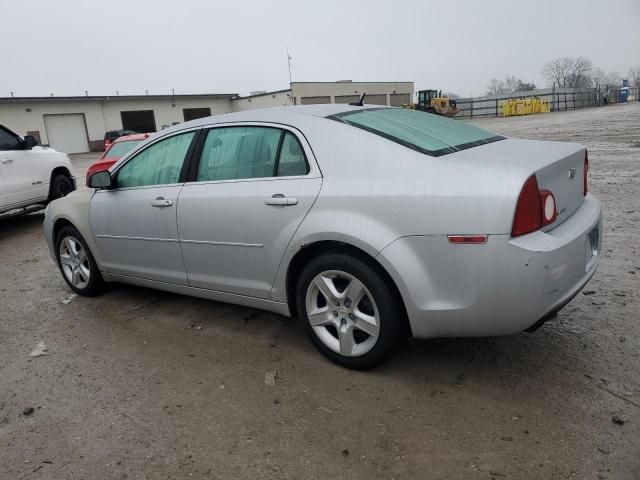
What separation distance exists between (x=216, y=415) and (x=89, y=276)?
8.42ft

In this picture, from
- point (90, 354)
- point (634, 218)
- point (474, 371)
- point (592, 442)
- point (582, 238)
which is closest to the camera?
point (592, 442)

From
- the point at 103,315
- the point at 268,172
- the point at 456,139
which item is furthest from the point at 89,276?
the point at 456,139

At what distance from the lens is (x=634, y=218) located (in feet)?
20.6

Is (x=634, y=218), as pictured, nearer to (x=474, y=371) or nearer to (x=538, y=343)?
(x=538, y=343)

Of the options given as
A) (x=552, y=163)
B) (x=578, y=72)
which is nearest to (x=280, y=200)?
(x=552, y=163)

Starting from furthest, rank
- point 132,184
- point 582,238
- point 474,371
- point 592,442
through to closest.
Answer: point 132,184, point 474,371, point 582,238, point 592,442

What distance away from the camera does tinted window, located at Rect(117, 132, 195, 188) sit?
156 inches

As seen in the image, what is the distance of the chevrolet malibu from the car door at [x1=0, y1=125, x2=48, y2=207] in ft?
16.4

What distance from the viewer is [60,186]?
30.3 ft

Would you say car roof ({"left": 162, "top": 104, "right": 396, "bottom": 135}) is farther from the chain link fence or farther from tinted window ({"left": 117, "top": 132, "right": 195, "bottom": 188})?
the chain link fence

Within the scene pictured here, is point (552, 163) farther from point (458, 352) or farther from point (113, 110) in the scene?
point (113, 110)

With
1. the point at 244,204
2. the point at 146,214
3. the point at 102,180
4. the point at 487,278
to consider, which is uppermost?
the point at 102,180

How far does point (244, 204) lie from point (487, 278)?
62.6 inches

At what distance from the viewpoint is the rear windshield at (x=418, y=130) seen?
9.95 ft
